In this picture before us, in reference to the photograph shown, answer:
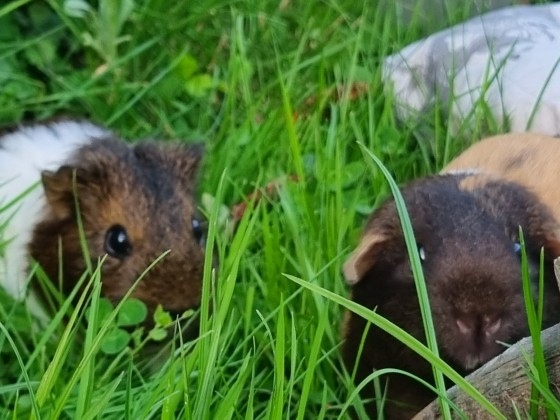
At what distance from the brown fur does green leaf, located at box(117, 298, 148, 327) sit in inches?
1.6

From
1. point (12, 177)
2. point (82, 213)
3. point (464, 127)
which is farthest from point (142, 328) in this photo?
point (464, 127)

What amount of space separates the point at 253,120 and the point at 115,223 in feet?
2.95

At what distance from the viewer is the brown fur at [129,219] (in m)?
2.30

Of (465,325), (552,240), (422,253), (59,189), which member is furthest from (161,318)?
(552,240)

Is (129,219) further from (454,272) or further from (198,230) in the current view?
(454,272)

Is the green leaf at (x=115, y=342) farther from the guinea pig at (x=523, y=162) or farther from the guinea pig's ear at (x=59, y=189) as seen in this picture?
the guinea pig at (x=523, y=162)

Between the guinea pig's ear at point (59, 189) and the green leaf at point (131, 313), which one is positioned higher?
the guinea pig's ear at point (59, 189)

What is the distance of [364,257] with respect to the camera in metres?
2.06

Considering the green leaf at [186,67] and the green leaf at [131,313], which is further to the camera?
the green leaf at [186,67]

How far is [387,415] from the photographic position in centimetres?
215

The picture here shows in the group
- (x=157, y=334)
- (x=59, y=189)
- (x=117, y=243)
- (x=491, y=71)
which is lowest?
(x=491, y=71)

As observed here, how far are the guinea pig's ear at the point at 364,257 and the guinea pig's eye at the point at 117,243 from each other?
66 centimetres

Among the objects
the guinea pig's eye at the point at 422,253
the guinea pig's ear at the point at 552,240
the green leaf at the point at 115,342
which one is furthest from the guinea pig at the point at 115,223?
the guinea pig's ear at the point at 552,240

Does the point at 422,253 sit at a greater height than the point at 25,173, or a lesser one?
lesser
